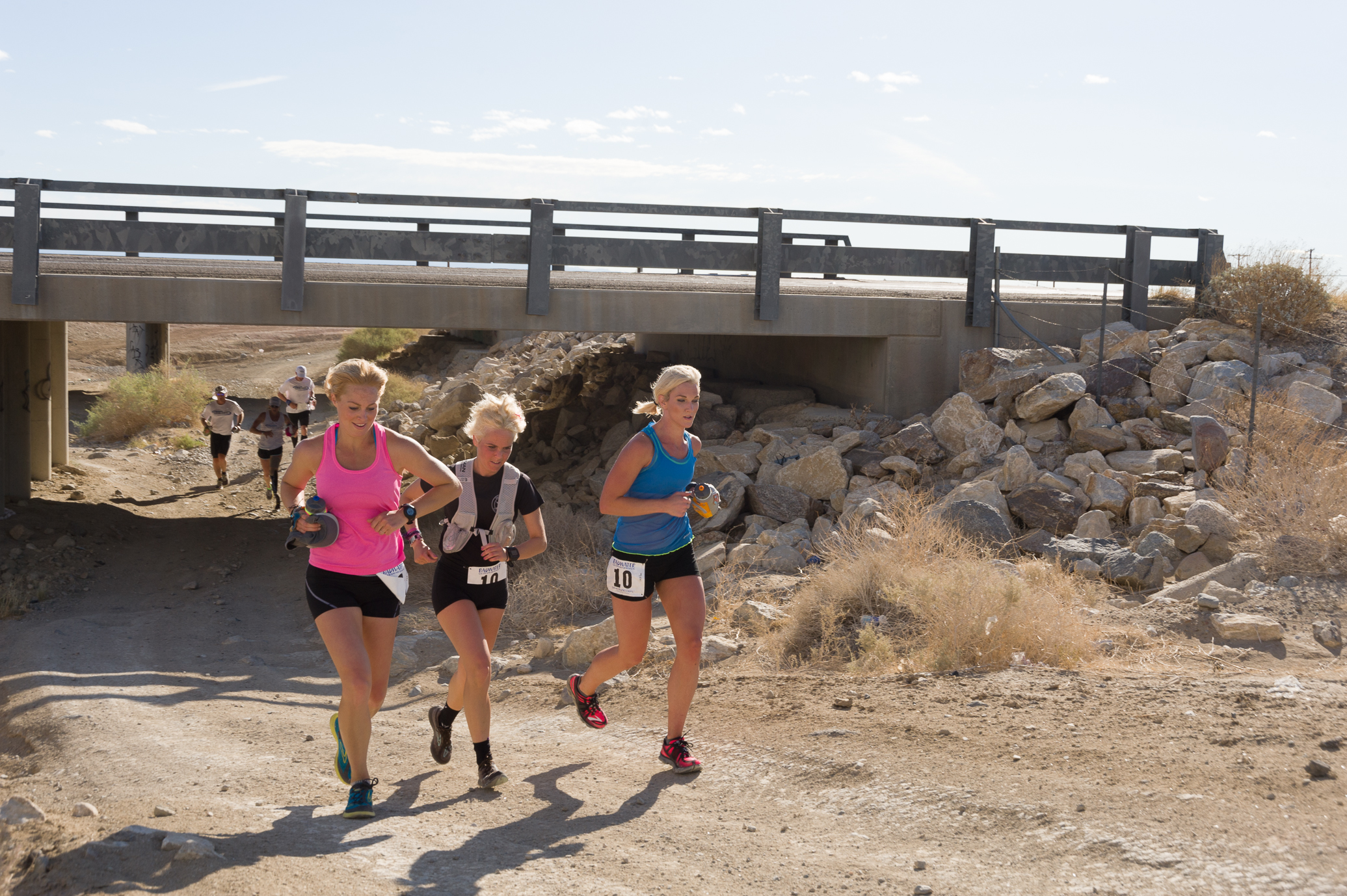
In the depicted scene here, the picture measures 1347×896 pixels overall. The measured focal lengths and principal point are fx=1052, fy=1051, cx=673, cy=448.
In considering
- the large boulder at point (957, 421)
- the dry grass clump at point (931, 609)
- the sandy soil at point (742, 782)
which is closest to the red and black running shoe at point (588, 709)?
the sandy soil at point (742, 782)

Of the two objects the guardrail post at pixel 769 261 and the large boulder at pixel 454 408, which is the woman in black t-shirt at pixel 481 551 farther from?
the large boulder at pixel 454 408

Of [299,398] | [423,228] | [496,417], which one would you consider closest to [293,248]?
[423,228]

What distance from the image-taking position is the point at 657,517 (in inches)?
187

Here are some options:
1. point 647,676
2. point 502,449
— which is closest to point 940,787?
point 502,449

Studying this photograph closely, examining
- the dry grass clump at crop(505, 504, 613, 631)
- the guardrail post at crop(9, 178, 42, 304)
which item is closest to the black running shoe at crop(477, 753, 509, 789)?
the dry grass clump at crop(505, 504, 613, 631)

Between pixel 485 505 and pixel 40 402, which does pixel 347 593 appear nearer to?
A: pixel 485 505

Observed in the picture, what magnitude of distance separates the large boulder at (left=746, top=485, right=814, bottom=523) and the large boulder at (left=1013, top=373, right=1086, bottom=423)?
2.50 metres

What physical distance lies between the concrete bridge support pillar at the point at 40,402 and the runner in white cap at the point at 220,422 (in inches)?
100

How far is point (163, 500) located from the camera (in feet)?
52.9

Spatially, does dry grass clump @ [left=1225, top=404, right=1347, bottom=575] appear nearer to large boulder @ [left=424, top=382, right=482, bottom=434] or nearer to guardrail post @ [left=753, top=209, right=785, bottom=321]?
guardrail post @ [left=753, top=209, right=785, bottom=321]

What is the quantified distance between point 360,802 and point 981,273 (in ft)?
33.1

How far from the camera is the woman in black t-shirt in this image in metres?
4.52

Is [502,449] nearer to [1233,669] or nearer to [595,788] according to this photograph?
[595,788]

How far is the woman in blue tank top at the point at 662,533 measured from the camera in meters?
4.63
